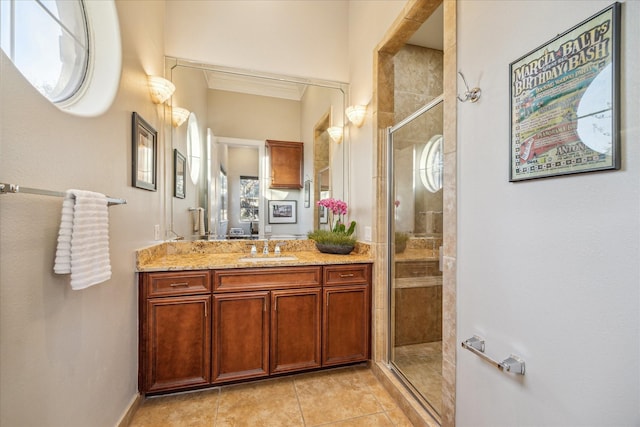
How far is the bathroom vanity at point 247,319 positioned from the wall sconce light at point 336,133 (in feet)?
3.97

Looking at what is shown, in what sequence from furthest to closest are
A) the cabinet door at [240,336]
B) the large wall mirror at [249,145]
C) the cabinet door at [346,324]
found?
the large wall mirror at [249,145] → the cabinet door at [346,324] → the cabinet door at [240,336]

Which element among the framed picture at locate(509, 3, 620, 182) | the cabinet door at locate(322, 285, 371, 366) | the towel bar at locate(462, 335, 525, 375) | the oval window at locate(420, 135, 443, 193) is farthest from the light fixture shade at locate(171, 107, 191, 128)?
the towel bar at locate(462, 335, 525, 375)

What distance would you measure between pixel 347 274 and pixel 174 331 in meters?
1.28

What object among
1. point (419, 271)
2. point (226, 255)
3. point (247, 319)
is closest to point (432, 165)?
point (419, 271)

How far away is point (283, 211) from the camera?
8.90 feet

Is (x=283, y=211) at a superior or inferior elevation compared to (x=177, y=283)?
superior

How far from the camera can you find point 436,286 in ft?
5.99

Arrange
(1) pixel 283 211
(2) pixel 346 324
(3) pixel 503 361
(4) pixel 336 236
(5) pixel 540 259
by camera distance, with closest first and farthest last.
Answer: (5) pixel 540 259 < (3) pixel 503 361 < (2) pixel 346 324 < (4) pixel 336 236 < (1) pixel 283 211

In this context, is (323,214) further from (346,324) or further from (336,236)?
(346,324)

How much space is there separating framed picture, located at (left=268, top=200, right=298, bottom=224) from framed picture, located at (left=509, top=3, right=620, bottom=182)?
1.97 m

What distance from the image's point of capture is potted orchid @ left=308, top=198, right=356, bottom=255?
2408mm

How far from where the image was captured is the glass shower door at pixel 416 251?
1.80 m

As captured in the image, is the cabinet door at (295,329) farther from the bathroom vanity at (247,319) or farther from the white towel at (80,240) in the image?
the white towel at (80,240)

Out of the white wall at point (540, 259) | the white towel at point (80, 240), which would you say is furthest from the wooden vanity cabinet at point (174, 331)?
the white wall at point (540, 259)
